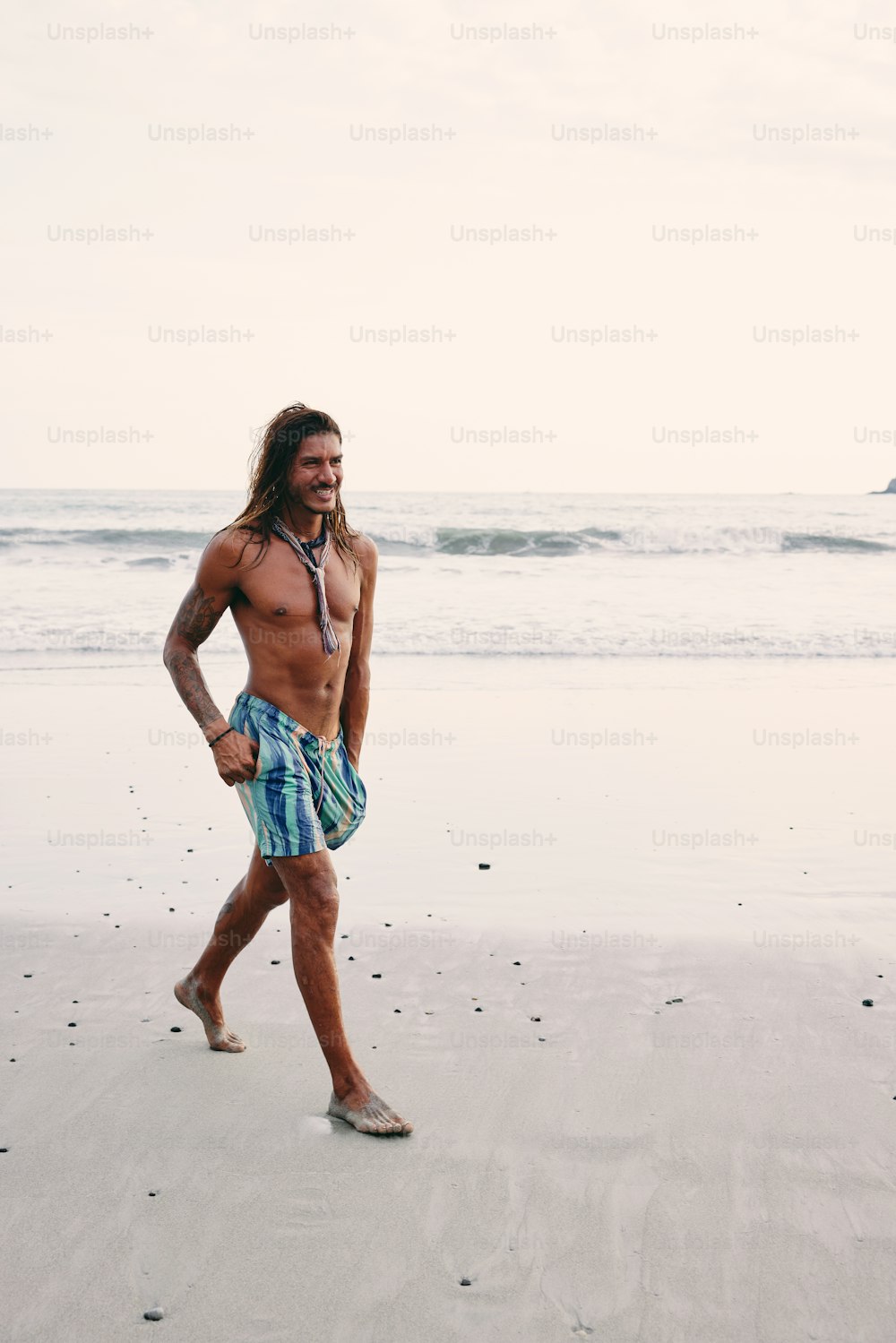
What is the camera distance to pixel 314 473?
371 centimetres

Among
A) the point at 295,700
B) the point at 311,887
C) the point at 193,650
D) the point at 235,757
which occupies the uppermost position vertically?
the point at 193,650

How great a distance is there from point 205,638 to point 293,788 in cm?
50

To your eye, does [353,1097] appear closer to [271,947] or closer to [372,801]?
[271,947]

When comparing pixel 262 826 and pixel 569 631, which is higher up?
pixel 262 826

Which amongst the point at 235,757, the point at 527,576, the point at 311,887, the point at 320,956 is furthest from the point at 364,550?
the point at 527,576

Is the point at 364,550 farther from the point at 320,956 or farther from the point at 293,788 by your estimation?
the point at 320,956

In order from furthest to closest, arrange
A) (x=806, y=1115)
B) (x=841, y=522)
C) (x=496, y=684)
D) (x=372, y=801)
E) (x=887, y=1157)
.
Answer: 1. (x=841, y=522)
2. (x=496, y=684)
3. (x=372, y=801)
4. (x=806, y=1115)
5. (x=887, y=1157)

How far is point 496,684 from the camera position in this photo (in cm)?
1173

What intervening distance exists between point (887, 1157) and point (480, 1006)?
4.91 ft

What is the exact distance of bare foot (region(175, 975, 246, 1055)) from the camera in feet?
13.1

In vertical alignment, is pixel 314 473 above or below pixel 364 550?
above

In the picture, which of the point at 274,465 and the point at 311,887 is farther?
the point at 274,465

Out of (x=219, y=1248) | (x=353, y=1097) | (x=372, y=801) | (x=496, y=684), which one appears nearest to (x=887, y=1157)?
(x=353, y=1097)

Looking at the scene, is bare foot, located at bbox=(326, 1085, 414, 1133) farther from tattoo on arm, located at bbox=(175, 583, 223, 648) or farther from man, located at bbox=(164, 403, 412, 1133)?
tattoo on arm, located at bbox=(175, 583, 223, 648)
